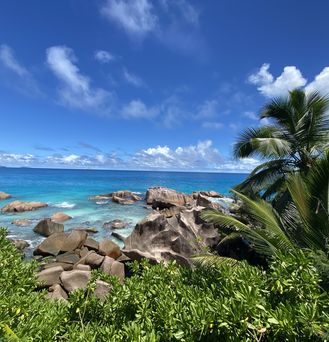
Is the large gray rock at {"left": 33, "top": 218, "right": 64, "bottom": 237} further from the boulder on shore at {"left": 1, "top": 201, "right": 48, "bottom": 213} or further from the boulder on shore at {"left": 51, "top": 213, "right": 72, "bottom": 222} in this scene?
the boulder on shore at {"left": 1, "top": 201, "right": 48, "bottom": 213}

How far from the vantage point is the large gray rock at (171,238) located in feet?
37.8

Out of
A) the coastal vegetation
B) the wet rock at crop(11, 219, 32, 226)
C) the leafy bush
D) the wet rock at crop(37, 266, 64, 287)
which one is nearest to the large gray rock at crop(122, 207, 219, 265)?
the wet rock at crop(37, 266, 64, 287)

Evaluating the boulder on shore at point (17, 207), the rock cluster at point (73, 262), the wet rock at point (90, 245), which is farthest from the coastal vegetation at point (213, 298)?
the boulder on shore at point (17, 207)

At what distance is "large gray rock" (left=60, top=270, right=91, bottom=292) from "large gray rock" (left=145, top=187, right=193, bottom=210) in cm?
1988

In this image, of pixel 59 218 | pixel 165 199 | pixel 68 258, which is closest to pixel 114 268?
pixel 68 258

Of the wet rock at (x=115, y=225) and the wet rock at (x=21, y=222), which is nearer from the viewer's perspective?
the wet rock at (x=115, y=225)

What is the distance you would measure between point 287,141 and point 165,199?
21.9 metres

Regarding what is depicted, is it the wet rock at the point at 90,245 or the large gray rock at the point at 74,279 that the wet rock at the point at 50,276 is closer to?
the large gray rock at the point at 74,279

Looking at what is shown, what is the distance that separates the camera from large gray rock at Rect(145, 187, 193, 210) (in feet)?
97.7

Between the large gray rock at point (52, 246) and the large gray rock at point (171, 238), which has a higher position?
the large gray rock at point (171, 238)

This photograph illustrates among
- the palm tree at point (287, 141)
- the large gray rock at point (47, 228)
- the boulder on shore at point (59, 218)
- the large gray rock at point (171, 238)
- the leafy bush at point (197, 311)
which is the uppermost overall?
the palm tree at point (287, 141)

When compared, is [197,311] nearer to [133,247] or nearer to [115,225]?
[133,247]

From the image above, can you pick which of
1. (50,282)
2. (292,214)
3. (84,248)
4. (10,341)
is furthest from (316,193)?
(84,248)

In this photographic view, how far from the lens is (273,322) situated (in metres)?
2.39
